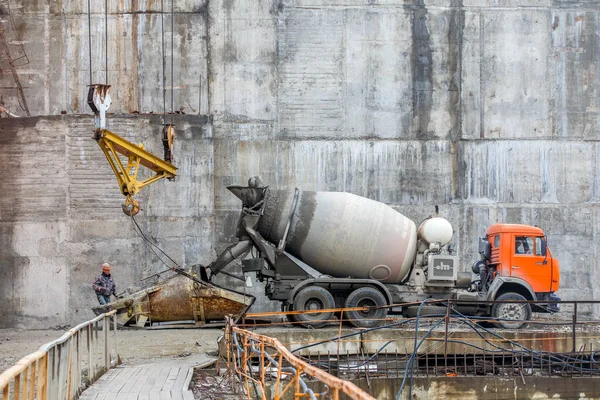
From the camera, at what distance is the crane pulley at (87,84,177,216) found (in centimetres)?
1991

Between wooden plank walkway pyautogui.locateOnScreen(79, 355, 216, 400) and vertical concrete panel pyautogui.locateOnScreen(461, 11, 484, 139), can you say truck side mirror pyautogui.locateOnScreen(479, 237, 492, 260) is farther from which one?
wooden plank walkway pyautogui.locateOnScreen(79, 355, 216, 400)

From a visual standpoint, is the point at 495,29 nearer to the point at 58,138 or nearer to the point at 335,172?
the point at 335,172

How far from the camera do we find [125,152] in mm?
21375

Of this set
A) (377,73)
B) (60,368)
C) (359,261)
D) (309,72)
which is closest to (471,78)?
(377,73)

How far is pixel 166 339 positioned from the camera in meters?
20.2

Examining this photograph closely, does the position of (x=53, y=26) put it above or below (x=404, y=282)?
above

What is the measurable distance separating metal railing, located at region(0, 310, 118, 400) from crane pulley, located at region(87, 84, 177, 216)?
5.58 meters

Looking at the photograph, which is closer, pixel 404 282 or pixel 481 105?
pixel 404 282

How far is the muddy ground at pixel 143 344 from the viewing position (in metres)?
18.1

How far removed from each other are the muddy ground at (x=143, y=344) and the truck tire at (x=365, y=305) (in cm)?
311

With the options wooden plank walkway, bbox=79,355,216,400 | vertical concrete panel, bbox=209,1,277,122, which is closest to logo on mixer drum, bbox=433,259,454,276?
wooden plank walkway, bbox=79,355,216,400

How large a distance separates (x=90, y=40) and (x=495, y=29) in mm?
11219

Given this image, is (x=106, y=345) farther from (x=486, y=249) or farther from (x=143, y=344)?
(x=486, y=249)

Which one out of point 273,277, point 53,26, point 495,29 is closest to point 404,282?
point 273,277
